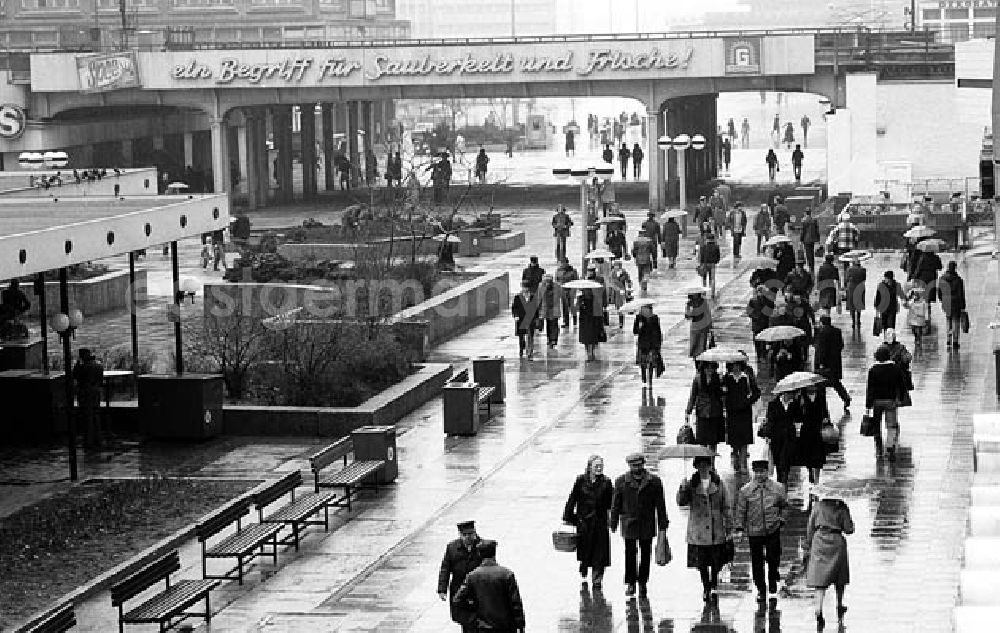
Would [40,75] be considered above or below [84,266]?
above

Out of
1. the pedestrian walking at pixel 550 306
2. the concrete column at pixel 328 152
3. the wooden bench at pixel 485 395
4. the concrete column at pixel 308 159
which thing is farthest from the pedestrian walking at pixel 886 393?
the concrete column at pixel 328 152

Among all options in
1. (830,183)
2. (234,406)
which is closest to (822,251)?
(830,183)

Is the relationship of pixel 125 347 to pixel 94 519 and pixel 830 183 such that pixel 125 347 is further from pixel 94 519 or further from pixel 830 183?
pixel 830 183

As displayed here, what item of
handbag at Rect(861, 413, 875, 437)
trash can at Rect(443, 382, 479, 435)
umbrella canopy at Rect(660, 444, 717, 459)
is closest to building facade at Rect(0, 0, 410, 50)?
trash can at Rect(443, 382, 479, 435)

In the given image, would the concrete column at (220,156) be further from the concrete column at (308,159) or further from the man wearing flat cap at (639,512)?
the man wearing flat cap at (639,512)

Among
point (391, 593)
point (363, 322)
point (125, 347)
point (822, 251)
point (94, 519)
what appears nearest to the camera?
point (391, 593)

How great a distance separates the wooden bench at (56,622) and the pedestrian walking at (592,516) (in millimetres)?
4142

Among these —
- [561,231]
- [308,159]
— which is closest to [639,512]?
[561,231]

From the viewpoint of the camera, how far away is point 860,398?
92.7 ft

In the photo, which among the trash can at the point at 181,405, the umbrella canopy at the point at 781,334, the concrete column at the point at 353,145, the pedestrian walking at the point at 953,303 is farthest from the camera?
the concrete column at the point at 353,145

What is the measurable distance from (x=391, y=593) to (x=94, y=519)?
4.76 metres

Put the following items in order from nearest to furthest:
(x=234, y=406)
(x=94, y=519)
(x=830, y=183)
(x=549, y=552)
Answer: (x=549, y=552), (x=94, y=519), (x=234, y=406), (x=830, y=183)

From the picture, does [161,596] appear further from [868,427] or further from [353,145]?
[353,145]

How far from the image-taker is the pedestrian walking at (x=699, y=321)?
3033 cm
